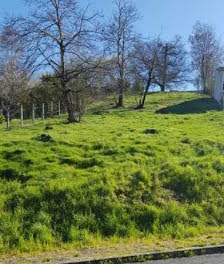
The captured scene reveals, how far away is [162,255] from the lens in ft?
22.2

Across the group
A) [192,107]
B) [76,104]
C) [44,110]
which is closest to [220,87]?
[192,107]

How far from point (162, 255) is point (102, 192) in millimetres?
2646

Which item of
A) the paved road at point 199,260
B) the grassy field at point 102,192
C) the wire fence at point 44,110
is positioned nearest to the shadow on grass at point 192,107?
the wire fence at point 44,110

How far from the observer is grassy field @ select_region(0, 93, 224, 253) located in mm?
7887

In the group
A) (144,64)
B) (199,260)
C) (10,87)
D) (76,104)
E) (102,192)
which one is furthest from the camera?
(144,64)

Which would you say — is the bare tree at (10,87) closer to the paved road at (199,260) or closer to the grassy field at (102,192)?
the grassy field at (102,192)

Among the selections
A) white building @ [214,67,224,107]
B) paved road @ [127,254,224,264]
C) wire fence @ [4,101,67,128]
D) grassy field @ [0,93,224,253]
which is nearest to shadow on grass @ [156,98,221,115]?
white building @ [214,67,224,107]

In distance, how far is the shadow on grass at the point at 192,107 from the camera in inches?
1295

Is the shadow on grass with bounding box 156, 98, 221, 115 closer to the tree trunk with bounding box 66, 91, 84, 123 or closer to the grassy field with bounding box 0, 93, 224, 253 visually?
the tree trunk with bounding box 66, 91, 84, 123

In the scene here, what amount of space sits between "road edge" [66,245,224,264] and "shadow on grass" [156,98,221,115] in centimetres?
2533

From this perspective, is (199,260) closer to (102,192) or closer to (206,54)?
(102,192)

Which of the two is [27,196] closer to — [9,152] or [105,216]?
[105,216]

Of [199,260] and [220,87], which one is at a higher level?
[220,87]

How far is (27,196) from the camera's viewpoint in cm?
894
